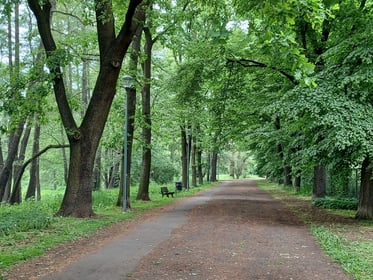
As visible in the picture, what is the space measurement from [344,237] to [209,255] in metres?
3.82

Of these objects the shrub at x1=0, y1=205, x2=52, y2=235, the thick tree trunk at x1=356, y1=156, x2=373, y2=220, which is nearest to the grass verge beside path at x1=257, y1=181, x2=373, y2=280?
the thick tree trunk at x1=356, y1=156, x2=373, y2=220

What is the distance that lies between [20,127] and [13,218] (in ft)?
31.0

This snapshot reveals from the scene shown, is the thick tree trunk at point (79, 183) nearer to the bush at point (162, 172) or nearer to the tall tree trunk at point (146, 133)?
the tall tree trunk at point (146, 133)

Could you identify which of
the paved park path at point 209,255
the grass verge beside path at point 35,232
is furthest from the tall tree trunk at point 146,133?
the paved park path at point 209,255

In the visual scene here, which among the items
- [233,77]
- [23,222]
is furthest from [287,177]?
[23,222]

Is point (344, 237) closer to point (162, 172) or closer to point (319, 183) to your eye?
point (319, 183)

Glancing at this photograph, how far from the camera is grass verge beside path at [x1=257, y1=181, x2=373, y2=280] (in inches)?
265

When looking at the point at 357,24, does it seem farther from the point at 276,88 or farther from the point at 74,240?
the point at 74,240

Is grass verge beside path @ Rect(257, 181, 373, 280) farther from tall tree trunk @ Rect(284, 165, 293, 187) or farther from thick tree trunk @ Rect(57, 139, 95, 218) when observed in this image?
tall tree trunk @ Rect(284, 165, 293, 187)

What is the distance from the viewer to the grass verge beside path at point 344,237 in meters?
6.73

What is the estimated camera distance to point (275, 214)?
14555 mm

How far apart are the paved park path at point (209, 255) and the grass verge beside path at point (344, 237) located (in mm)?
229

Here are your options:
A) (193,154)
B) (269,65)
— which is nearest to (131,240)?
(269,65)

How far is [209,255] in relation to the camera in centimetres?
756
